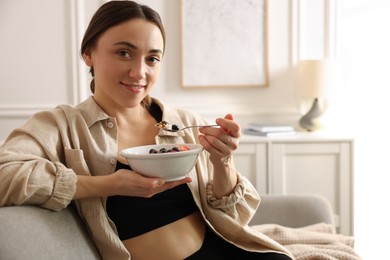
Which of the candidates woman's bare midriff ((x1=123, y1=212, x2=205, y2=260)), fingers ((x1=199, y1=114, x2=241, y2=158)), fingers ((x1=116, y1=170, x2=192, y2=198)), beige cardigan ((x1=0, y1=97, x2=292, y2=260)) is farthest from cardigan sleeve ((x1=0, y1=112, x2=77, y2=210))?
fingers ((x1=199, y1=114, x2=241, y2=158))

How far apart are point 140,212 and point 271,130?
1.60 m

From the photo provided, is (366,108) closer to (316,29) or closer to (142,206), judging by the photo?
(316,29)

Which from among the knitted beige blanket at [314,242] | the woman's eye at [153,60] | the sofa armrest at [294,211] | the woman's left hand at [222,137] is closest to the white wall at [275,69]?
the sofa armrest at [294,211]

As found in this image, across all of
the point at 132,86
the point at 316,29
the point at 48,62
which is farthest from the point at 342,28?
the point at 132,86

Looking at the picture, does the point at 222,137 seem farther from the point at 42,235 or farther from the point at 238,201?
the point at 42,235

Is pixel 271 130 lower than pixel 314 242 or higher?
higher

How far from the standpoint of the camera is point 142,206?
1.50 metres

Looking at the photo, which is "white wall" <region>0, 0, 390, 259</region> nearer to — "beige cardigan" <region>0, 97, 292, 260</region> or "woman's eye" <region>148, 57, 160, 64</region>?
"beige cardigan" <region>0, 97, 292, 260</region>

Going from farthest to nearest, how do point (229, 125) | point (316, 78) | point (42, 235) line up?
point (316, 78) → point (229, 125) → point (42, 235)

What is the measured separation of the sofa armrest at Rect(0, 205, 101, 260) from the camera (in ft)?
3.89

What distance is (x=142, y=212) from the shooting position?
58.9 inches

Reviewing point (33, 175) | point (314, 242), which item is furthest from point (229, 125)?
point (314, 242)

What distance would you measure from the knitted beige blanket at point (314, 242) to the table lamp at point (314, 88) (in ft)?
2.96

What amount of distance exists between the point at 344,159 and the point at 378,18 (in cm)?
106
